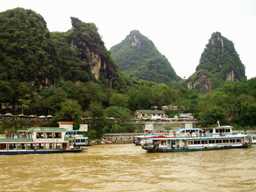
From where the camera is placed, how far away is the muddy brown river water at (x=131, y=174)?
21.3 m

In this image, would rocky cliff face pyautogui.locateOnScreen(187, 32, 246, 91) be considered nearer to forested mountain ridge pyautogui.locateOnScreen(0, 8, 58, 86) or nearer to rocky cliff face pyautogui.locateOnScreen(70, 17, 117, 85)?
rocky cliff face pyautogui.locateOnScreen(70, 17, 117, 85)

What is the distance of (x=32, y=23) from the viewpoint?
84750 millimetres

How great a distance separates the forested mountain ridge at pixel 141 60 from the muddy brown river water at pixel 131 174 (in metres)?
110

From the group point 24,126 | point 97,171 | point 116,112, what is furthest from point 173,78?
point 97,171

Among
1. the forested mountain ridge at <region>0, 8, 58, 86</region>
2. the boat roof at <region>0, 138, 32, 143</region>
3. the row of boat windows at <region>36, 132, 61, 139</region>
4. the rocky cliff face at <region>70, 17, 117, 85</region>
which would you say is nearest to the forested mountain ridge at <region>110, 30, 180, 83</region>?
the rocky cliff face at <region>70, 17, 117, 85</region>

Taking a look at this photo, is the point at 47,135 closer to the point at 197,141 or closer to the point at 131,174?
the point at 197,141

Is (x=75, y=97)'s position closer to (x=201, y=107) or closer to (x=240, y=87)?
(x=201, y=107)

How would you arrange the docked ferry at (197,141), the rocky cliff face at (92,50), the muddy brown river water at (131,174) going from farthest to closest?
the rocky cliff face at (92,50), the docked ferry at (197,141), the muddy brown river water at (131,174)

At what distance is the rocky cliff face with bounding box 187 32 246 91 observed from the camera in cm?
13488

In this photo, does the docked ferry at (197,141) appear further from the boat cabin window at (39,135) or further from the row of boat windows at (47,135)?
the boat cabin window at (39,135)

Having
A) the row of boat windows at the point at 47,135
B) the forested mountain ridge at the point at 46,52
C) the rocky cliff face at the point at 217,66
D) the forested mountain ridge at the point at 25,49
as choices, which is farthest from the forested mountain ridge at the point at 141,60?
the row of boat windows at the point at 47,135

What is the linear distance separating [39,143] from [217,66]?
4259 inches

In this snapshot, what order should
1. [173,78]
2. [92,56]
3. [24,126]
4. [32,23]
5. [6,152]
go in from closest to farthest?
[6,152], [24,126], [32,23], [92,56], [173,78]

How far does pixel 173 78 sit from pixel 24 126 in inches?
4115
